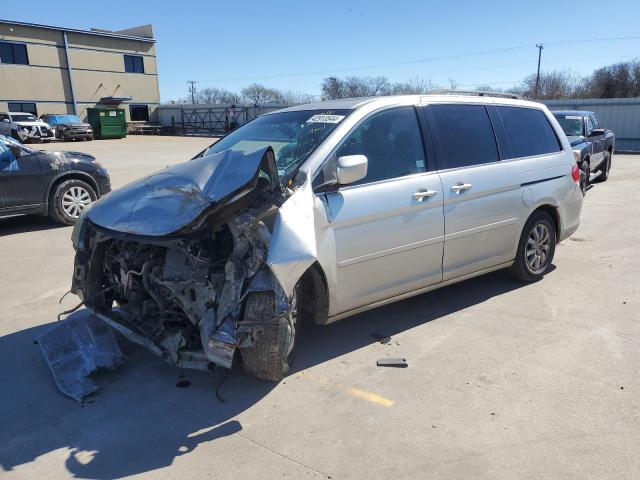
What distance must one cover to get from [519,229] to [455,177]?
3.80ft

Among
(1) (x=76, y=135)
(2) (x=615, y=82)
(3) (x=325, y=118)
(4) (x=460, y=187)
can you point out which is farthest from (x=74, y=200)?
(2) (x=615, y=82)

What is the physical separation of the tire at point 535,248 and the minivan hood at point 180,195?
320cm

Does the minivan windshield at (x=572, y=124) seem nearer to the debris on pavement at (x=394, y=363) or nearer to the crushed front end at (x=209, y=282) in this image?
the debris on pavement at (x=394, y=363)

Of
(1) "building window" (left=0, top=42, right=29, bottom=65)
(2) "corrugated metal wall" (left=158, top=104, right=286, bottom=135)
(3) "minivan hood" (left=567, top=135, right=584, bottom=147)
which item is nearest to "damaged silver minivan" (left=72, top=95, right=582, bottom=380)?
(3) "minivan hood" (left=567, top=135, right=584, bottom=147)

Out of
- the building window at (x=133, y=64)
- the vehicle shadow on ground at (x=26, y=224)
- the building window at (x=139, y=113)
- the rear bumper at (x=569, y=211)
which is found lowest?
the vehicle shadow on ground at (x=26, y=224)

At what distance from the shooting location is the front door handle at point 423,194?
414 centimetres

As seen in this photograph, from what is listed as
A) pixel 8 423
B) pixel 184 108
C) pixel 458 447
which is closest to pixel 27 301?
pixel 8 423

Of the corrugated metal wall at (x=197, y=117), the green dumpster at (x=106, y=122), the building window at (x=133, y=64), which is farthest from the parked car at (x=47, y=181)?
the building window at (x=133, y=64)

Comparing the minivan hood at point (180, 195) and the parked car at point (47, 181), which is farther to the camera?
the parked car at point (47, 181)

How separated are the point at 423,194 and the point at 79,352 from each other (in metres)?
2.92

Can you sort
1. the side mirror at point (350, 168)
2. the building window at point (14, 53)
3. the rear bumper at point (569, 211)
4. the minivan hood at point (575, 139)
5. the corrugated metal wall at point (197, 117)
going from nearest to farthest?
the side mirror at point (350, 168)
the rear bumper at point (569, 211)
the minivan hood at point (575, 139)
the building window at point (14, 53)
the corrugated metal wall at point (197, 117)

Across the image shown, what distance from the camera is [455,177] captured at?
4473 mm

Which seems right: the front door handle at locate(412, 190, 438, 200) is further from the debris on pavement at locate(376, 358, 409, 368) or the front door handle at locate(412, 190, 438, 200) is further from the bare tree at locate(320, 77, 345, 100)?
the bare tree at locate(320, 77, 345, 100)

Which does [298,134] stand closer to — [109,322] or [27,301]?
[109,322]
